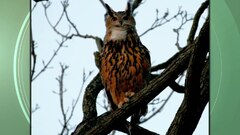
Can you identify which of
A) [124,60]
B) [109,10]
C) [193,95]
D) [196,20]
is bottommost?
[193,95]

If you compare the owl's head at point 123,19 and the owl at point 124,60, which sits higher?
the owl's head at point 123,19

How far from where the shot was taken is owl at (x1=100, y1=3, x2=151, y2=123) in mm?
1936

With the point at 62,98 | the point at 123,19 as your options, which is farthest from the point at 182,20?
the point at 62,98

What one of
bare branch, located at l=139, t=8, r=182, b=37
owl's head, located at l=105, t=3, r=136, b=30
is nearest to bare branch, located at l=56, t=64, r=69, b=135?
owl's head, located at l=105, t=3, r=136, b=30

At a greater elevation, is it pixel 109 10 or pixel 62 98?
pixel 109 10

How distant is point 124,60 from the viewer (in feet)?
6.35

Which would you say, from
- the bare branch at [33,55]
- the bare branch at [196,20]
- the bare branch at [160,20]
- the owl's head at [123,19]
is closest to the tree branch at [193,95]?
the bare branch at [196,20]

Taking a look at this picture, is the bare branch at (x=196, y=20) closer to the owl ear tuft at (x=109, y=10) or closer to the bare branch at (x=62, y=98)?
the owl ear tuft at (x=109, y=10)

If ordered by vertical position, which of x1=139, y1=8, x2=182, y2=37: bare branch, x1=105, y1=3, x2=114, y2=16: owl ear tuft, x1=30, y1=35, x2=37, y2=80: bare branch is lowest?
x1=30, y1=35, x2=37, y2=80: bare branch

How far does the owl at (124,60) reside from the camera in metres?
1.94

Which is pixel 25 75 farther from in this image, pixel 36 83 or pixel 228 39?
pixel 228 39

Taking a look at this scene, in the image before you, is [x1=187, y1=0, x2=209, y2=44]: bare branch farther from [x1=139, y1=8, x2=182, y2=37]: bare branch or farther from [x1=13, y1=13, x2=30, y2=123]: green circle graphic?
[x1=13, y1=13, x2=30, y2=123]: green circle graphic

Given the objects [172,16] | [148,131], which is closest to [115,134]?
[148,131]

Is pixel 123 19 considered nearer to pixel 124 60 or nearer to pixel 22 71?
pixel 124 60
